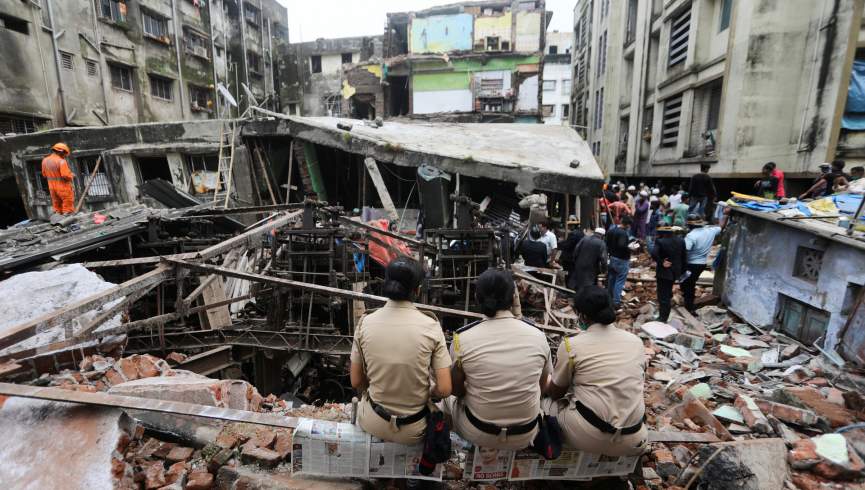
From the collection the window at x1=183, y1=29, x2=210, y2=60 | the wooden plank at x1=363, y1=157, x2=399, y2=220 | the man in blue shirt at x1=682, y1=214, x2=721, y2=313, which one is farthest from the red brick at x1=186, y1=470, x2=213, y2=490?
the window at x1=183, y1=29, x2=210, y2=60

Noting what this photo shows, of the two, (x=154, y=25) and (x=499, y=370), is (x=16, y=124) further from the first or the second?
(x=499, y=370)

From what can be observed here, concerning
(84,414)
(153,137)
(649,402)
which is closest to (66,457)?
(84,414)

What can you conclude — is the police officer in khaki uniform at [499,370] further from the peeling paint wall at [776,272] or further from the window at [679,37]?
the window at [679,37]

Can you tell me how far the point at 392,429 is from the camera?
246 centimetres

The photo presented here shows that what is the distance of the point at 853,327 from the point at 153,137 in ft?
55.9

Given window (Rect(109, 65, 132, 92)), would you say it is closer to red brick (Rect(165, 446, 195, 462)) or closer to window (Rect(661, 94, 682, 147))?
red brick (Rect(165, 446, 195, 462))

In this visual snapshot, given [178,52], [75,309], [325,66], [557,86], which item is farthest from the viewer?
[557,86]

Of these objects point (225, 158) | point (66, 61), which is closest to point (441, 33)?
point (225, 158)

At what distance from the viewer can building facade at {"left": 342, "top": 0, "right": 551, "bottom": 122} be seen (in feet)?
73.0

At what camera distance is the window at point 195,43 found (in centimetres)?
2267

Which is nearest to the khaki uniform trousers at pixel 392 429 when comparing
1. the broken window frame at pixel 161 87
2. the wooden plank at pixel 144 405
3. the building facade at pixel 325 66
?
the wooden plank at pixel 144 405

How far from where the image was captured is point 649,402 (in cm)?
436

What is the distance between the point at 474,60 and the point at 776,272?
20.2 meters

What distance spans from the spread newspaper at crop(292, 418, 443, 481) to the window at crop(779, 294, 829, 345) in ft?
18.2
